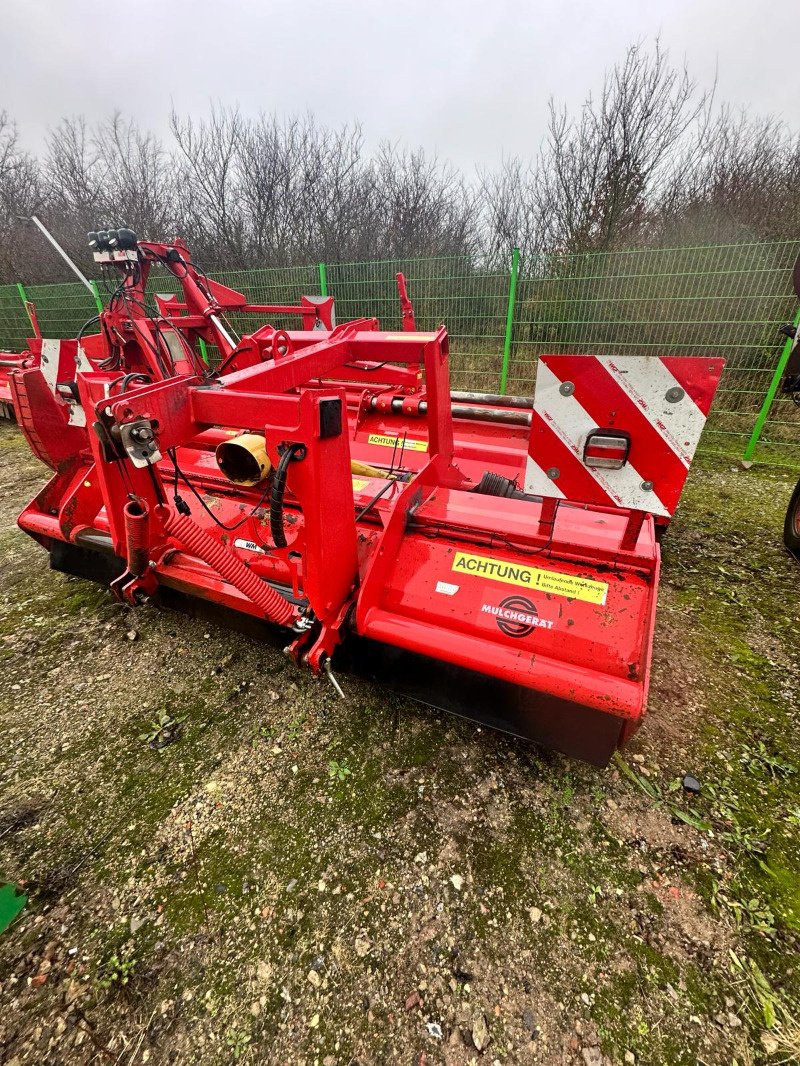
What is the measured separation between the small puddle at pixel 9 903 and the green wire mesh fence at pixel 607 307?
7.17m

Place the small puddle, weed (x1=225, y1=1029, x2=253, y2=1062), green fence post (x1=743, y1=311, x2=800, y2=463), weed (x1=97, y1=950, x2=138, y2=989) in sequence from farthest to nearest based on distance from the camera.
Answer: green fence post (x1=743, y1=311, x2=800, y2=463) → the small puddle → weed (x1=97, y1=950, x2=138, y2=989) → weed (x1=225, y1=1029, x2=253, y2=1062)

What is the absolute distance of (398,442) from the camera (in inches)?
147

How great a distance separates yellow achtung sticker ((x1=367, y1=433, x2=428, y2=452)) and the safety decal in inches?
79.6

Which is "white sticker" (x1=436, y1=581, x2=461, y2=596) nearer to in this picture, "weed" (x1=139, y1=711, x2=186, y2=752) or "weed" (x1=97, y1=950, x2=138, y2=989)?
"weed" (x1=139, y1=711, x2=186, y2=752)

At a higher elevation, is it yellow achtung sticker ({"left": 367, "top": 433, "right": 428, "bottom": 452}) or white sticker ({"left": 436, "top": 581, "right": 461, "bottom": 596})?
white sticker ({"left": 436, "top": 581, "right": 461, "bottom": 596})

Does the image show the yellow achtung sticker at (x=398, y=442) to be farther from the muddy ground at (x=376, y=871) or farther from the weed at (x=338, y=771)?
the weed at (x=338, y=771)

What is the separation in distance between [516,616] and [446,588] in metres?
0.30

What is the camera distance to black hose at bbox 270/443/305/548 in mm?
1592

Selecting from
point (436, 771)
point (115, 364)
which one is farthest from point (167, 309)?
point (436, 771)

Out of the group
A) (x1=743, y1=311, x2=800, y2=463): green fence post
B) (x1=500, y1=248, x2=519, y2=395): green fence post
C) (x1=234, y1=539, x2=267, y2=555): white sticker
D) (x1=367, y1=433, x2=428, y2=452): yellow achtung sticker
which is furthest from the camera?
(x1=500, y1=248, x2=519, y2=395): green fence post

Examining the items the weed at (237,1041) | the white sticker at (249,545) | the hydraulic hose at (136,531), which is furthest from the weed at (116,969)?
the white sticker at (249,545)

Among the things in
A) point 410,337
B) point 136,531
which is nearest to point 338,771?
point 136,531

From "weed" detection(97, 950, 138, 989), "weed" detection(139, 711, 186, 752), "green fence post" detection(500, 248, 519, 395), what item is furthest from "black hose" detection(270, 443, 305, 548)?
"green fence post" detection(500, 248, 519, 395)

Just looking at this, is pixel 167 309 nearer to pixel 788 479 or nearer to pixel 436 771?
pixel 436 771
